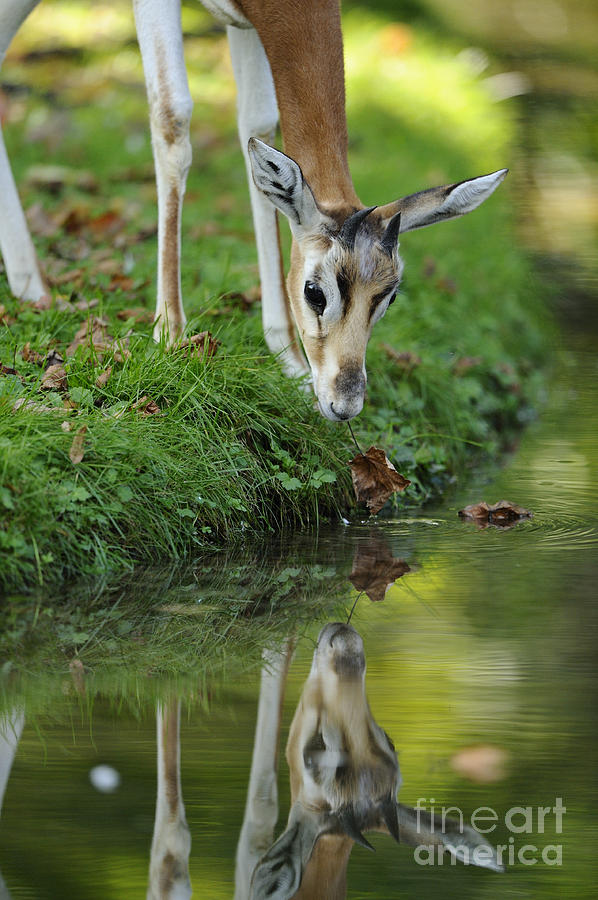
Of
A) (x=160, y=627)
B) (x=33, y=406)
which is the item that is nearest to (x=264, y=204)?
(x=33, y=406)

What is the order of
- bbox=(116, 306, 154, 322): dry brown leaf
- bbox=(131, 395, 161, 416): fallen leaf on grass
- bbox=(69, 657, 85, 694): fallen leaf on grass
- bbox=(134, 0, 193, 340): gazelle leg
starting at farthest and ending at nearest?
bbox=(116, 306, 154, 322): dry brown leaf < bbox=(134, 0, 193, 340): gazelle leg < bbox=(131, 395, 161, 416): fallen leaf on grass < bbox=(69, 657, 85, 694): fallen leaf on grass

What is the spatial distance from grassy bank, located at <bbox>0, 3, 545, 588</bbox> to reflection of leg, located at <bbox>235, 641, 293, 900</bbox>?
36.9 inches

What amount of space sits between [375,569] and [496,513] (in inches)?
31.5

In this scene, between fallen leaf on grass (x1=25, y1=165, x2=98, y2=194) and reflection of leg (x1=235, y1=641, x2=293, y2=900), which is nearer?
reflection of leg (x1=235, y1=641, x2=293, y2=900)

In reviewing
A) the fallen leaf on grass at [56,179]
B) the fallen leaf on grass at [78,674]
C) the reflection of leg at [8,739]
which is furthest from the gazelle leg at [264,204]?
the fallen leaf on grass at [56,179]

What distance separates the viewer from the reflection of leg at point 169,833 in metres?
2.69

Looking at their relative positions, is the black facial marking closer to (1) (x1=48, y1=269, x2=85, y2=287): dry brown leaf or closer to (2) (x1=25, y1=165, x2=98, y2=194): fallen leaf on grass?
(1) (x1=48, y1=269, x2=85, y2=287): dry brown leaf

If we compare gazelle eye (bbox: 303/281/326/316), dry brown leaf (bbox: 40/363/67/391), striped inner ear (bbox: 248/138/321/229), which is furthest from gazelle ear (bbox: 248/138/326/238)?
dry brown leaf (bbox: 40/363/67/391)

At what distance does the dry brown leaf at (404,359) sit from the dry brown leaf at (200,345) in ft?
3.76

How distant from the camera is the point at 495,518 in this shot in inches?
205

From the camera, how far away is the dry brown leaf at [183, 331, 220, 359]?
17.0ft

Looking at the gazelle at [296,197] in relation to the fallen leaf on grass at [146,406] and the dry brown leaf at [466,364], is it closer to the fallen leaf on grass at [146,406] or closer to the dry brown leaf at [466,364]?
the fallen leaf on grass at [146,406]

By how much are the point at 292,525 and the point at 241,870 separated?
2.36 m

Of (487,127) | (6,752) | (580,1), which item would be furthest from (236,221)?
(580,1)
